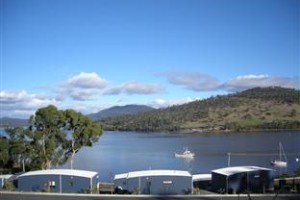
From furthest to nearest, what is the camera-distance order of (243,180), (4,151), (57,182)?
(4,151)
(243,180)
(57,182)

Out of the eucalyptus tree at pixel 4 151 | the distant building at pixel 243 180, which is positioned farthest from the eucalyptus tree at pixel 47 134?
the distant building at pixel 243 180

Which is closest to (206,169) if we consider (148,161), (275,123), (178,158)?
(148,161)

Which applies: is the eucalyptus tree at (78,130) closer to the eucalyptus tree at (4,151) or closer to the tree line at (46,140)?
the tree line at (46,140)

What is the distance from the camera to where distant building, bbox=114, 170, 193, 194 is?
1315 inches

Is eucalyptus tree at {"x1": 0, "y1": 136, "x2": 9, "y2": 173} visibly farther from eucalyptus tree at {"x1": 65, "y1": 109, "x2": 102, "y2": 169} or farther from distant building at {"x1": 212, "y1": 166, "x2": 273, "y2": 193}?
distant building at {"x1": 212, "y1": 166, "x2": 273, "y2": 193}

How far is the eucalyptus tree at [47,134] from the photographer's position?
44.9 meters

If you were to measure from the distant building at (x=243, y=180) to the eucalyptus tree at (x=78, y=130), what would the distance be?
14627 millimetres

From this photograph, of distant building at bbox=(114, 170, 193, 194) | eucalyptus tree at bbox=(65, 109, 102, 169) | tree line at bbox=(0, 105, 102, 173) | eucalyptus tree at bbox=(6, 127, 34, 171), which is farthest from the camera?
eucalyptus tree at bbox=(65, 109, 102, 169)

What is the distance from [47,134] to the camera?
45.6m

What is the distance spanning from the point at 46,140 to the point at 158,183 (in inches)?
593

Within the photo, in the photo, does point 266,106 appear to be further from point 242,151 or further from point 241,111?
point 242,151

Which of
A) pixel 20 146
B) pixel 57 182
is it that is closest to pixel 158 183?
pixel 57 182

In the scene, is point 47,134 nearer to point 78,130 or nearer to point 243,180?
point 78,130

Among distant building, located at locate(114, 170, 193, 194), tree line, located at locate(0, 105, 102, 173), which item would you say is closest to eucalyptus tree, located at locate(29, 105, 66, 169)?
tree line, located at locate(0, 105, 102, 173)
